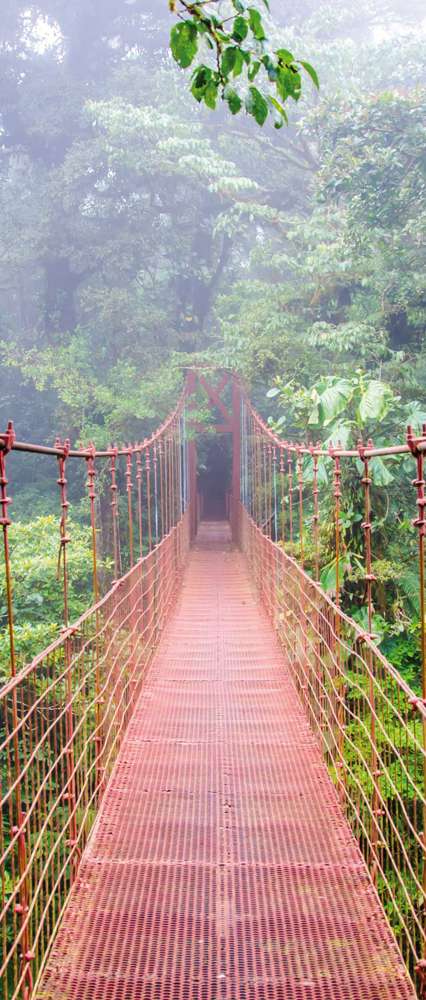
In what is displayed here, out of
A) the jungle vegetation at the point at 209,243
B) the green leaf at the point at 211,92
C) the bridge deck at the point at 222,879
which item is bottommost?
the bridge deck at the point at 222,879

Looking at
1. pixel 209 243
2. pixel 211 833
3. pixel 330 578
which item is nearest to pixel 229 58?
pixel 211 833

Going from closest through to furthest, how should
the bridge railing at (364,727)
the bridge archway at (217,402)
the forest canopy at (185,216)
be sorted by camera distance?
the bridge railing at (364,727) → the forest canopy at (185,216) → the bridge archway at (217,402)

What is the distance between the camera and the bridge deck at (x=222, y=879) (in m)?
1.54

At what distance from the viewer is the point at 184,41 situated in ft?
4.65

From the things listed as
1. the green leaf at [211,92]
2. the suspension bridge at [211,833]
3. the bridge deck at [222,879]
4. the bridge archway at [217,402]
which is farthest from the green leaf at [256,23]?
the bridge archway at [217,402]

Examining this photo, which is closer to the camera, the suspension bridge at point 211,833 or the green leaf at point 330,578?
the suspension bridge at point 211,833

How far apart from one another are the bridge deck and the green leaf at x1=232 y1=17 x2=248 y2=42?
1583mm

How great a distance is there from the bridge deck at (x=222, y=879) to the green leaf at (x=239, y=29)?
158 centimetres

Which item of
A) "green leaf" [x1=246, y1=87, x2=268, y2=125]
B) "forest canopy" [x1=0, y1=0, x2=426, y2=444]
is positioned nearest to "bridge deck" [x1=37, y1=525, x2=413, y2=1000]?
"green leaf" [x1=246, y1=87, x2=268, y2=125]

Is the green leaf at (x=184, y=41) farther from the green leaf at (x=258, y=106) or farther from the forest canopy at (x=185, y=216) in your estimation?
the forest canopy at (x=185, y=216)

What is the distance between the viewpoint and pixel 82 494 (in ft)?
41.3

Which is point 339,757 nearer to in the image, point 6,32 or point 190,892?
point 190,892

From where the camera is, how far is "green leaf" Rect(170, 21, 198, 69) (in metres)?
1.39

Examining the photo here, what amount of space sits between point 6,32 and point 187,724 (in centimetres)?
1359
